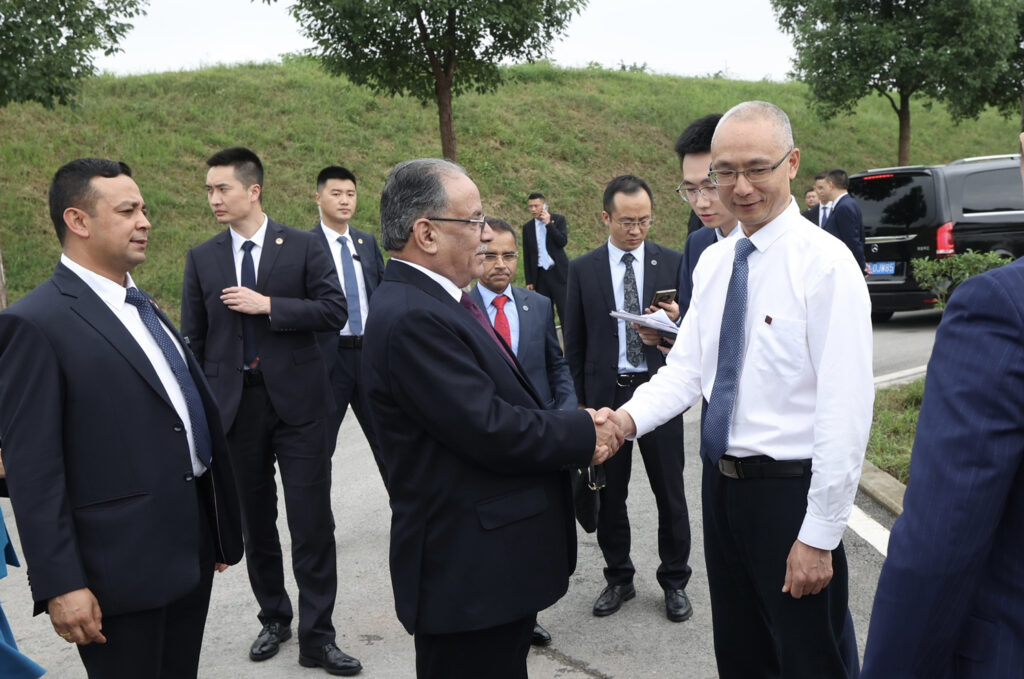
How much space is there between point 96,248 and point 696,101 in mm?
28457

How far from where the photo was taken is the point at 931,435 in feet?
5.35

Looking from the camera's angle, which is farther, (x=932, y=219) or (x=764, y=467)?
(x=932, y=219)

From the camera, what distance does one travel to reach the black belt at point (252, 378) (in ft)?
15.3

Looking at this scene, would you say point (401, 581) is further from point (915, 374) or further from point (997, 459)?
point (915, 374)

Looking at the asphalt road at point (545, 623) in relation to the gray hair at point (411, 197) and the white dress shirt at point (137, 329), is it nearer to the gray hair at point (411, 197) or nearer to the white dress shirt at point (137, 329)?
the white dress shirt at point (137, 329)

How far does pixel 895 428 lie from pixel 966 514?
666 centimetres

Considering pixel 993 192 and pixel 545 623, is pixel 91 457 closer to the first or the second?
pixel 545 623

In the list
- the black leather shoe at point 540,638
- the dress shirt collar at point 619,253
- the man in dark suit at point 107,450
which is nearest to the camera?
the man in dark suit at point 107,450

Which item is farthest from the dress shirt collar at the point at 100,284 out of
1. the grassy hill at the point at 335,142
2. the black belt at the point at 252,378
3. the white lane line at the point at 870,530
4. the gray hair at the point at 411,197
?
the grassy hill at the point at 335,142

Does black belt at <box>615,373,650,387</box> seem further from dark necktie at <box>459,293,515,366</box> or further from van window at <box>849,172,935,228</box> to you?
van window at <box>849,172,935,228</box>

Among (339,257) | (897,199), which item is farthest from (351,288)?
(897,199)

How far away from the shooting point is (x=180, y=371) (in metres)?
3.19

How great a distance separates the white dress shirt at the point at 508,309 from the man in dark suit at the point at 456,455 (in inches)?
74.7

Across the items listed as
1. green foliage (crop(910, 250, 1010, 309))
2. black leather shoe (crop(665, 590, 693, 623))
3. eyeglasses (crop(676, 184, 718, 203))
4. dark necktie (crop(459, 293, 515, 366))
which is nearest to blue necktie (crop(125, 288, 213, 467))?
dark necktie (crop(459, 293, 515, 366))
